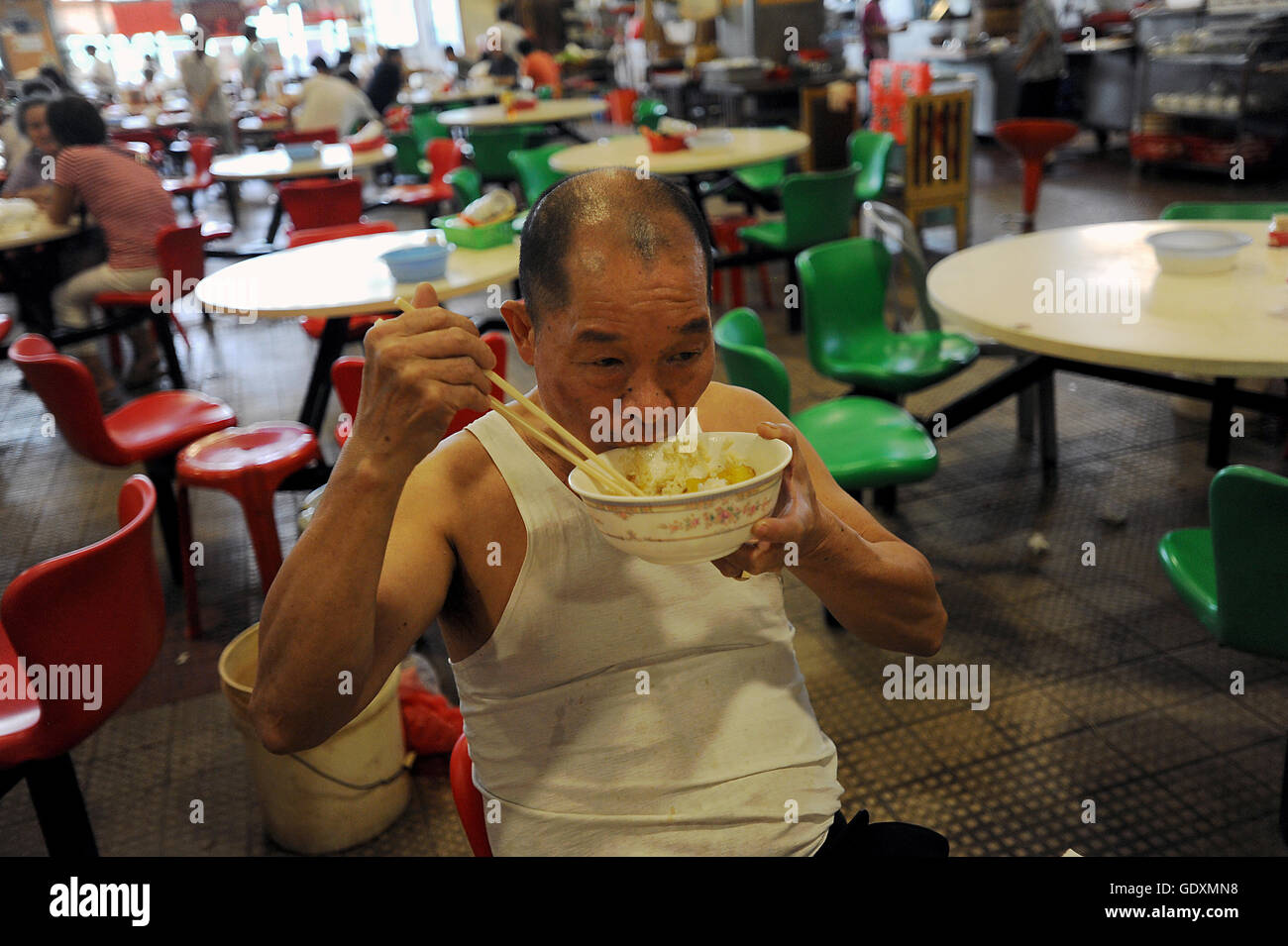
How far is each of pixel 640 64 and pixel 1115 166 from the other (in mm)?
6963

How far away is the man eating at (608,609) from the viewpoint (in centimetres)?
113

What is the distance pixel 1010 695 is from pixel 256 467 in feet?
7.43

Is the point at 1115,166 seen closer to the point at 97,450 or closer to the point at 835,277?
the point at 835,277

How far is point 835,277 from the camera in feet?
11.7

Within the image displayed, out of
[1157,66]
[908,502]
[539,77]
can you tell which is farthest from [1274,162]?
[539,77]

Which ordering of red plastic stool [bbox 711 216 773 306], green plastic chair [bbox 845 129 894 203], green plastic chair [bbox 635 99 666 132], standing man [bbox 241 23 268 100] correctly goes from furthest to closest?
standing man [bbox 241 23 268 100]
green plastic chair [bbox 635 99 666 132]
red plastic stool [bbox 711 216 773 306]
green plastic chair [bbox 845 129 894 203]

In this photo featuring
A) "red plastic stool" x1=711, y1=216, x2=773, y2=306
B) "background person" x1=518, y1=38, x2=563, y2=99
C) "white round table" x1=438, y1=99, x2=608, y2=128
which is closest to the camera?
"red plastic stool" x1=711, y1=216, x2=773, y2=306

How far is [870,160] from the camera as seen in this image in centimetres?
617

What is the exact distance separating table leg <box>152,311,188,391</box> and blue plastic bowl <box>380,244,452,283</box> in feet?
8.87

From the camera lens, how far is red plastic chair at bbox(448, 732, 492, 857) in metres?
1.33

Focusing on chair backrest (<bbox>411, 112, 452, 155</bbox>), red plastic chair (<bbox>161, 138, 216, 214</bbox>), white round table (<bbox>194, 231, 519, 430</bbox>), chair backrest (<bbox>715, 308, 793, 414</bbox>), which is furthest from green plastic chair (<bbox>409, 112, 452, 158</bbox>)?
chair backrest (<bbox>715, 308, 793, 414</bbox>)

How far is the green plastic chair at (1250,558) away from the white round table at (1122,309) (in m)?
0.59

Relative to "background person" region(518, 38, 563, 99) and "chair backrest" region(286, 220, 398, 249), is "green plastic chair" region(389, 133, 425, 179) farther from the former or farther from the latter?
"chair backrest" region(286, 220, 398, 249)

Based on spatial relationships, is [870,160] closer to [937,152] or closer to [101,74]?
[937,152]
